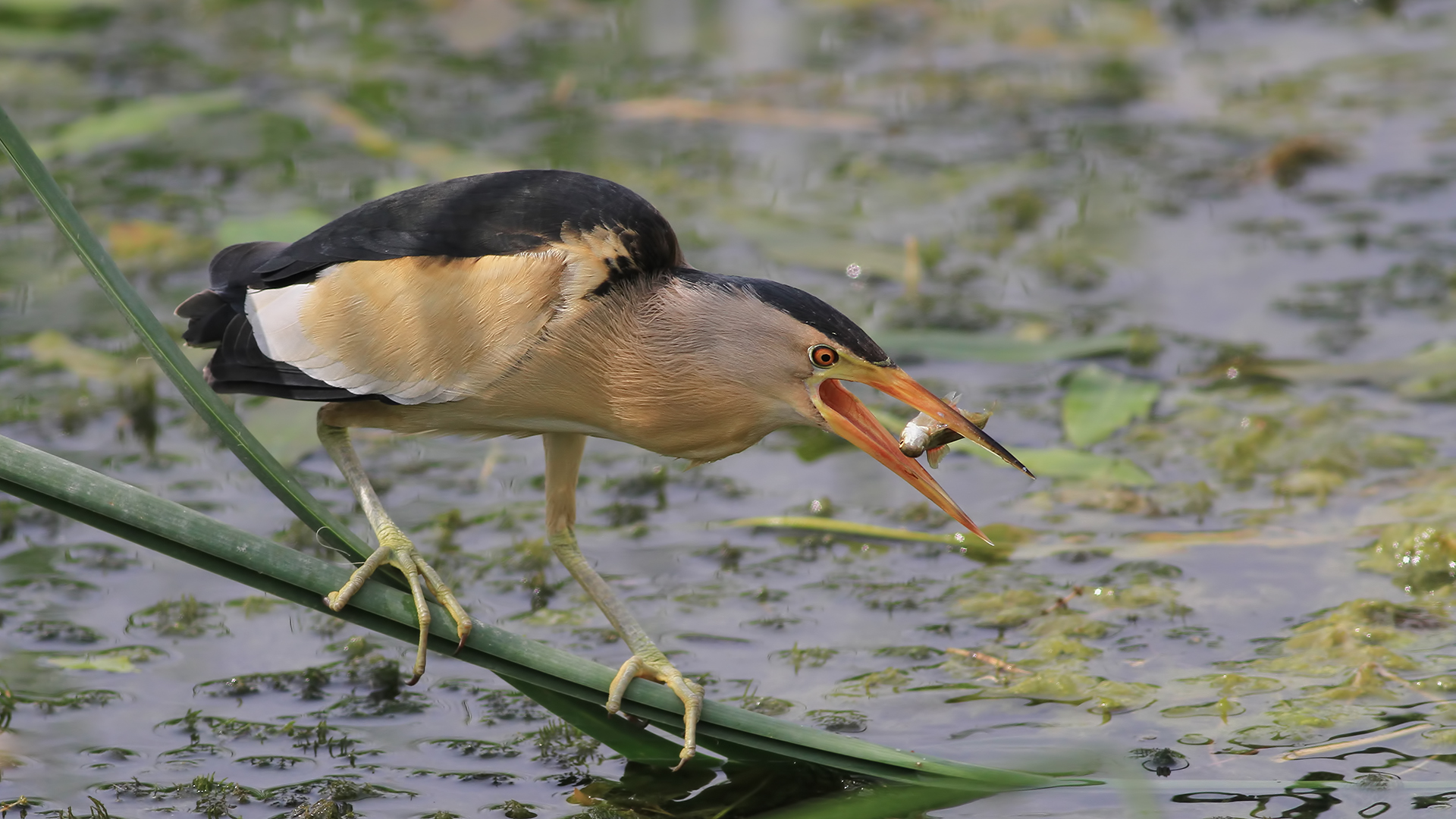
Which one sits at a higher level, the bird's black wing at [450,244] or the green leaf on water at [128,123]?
the green leaf on water at [128,123]

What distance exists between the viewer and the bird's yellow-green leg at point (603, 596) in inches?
118

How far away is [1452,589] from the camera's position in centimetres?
376

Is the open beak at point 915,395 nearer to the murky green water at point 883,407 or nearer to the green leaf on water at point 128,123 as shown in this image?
the murky green water at point 883,407

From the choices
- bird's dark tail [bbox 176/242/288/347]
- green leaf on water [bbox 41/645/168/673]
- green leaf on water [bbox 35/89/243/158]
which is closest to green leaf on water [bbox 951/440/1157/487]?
bird's dark tail [bbox 176/242/288/347]

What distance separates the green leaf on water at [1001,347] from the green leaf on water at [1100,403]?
0.46 ft

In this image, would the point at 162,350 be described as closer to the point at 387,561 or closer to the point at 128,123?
the point at 387,561

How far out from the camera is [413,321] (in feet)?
10.2

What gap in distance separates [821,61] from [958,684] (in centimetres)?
419

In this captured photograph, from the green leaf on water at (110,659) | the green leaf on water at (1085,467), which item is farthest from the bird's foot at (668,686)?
the green leaf on water at (1085,467)

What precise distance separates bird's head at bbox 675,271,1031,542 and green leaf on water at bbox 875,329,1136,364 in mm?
2030

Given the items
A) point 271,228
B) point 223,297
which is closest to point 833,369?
point 223,297

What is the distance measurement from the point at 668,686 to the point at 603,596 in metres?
0.33

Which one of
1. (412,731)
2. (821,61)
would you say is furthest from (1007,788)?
(821,61)

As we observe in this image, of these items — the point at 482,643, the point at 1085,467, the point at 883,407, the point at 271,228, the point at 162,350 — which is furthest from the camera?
the point at 271,228
